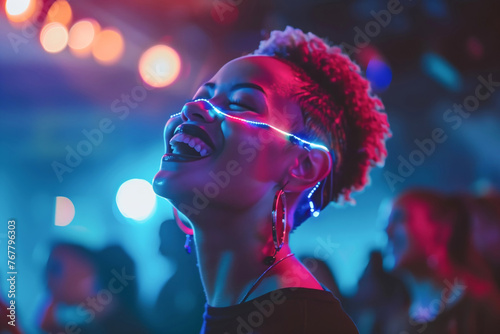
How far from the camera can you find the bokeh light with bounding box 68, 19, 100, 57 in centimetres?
251

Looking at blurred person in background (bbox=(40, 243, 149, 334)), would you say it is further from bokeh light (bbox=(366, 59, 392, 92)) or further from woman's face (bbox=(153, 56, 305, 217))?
bokeh light (bbox=(366, 59, 392, 92))

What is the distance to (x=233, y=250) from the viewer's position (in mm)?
1707

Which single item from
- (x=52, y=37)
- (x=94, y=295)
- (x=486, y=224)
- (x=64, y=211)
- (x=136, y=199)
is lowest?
(x=94, y=295)

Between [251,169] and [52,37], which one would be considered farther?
[52,37]

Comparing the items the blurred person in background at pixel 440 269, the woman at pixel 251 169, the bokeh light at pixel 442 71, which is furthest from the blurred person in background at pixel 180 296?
the bokeh light at pixel 442 71

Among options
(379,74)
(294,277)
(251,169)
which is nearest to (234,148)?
(251,169)

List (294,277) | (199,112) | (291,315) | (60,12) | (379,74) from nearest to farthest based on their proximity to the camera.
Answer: (291,315), (294,277), (199,112), (379,74), (60,12)

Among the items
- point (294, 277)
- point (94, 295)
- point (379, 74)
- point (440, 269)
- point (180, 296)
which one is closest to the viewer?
point (294, 277)

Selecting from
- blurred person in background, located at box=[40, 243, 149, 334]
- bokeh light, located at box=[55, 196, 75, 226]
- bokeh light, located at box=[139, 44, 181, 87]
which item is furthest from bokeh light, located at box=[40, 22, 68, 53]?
blurred person in background, located at box=[40, 243, 149, 334]

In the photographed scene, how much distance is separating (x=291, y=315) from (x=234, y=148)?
2.05ft

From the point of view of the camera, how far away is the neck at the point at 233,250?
169 cm

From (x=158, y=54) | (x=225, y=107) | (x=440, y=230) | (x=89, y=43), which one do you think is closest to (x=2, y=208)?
(x=89, y=43)

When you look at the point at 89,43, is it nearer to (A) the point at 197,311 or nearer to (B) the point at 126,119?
(B) the point at 126,119

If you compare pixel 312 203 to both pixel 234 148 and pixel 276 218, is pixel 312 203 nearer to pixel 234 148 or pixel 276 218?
pixel 276 218
